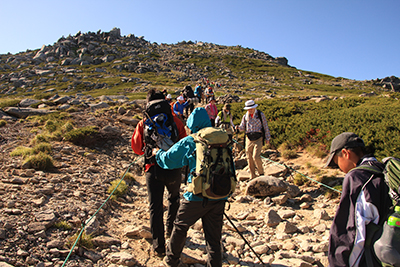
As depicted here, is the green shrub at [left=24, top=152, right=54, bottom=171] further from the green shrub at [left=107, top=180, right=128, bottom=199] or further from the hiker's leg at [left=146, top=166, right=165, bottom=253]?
the hiker's leg at [left=146, top=166, right=165, bottom=253]

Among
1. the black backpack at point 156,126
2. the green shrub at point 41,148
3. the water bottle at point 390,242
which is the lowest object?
the green shrub at point 41,148

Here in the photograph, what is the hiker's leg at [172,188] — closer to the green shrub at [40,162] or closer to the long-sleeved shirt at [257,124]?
the long-sleeved shirt at [257,124]

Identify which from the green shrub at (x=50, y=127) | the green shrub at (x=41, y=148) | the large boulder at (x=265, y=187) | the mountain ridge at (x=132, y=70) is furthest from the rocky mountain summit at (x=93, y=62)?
the large boulder at (x=265, y=187)

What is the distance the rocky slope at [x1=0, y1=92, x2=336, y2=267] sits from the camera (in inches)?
150

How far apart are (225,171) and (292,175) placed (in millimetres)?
5794

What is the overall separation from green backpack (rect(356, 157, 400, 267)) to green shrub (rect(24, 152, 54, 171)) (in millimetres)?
7439

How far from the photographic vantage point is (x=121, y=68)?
83812 millimetres

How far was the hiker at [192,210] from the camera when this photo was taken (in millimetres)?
2979

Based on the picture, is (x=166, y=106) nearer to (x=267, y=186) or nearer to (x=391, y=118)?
(x=267, y=186)

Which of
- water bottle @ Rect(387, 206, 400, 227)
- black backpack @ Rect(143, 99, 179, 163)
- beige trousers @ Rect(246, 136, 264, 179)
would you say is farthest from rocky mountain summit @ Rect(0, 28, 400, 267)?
water bottle @ Rect(387, 206, 400, 227)

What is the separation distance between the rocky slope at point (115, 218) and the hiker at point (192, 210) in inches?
37.6

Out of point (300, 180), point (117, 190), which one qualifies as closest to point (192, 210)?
point (117, 190)

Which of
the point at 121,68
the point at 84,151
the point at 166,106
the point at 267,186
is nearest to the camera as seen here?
the point at 166,106

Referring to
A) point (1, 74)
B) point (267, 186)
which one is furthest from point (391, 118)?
point (1, 74)
